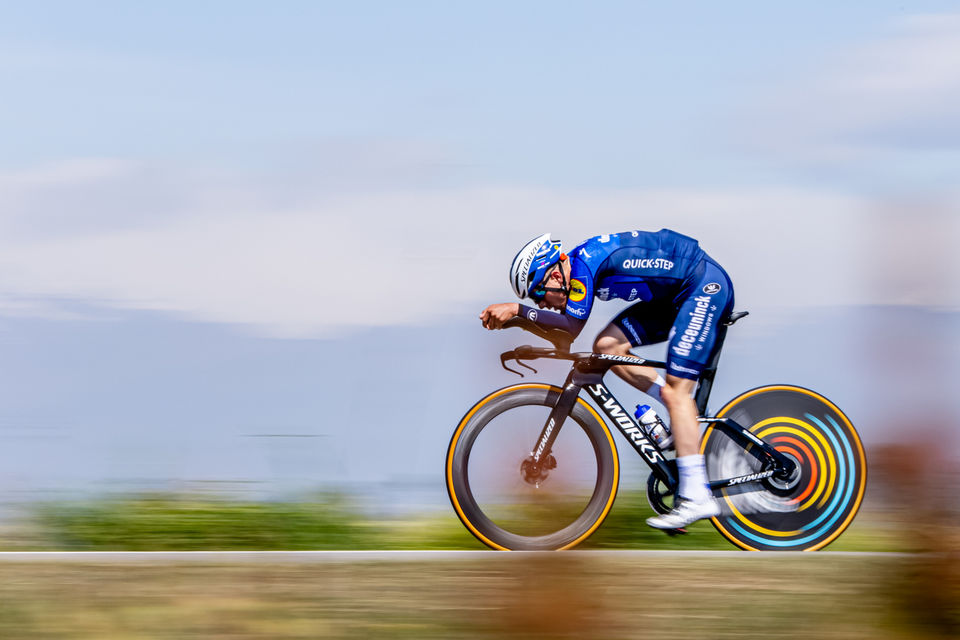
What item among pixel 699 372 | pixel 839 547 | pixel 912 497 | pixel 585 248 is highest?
pixel 585 248

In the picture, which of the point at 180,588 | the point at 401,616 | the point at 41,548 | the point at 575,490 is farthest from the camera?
the point at 41,548

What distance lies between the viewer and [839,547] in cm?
773

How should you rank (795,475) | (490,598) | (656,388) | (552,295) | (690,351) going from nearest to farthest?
(490,598) → (552,295) → (690,351) → (656,388) → (795,475)

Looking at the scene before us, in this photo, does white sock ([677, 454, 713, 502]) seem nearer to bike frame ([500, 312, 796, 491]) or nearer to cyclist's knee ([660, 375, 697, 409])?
bike frame ([500, 312, 796, 491])

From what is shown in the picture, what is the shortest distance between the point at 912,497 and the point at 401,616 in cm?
221

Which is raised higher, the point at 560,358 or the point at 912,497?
the point at 560,358

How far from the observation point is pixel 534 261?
22.2ft

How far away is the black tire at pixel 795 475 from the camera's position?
7.15m

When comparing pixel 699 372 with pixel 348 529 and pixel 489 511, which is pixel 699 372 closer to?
pixel 489 511

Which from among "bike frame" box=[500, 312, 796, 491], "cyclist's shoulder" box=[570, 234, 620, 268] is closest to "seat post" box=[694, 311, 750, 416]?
"bike frame" box=[500, 312, 796, 491]

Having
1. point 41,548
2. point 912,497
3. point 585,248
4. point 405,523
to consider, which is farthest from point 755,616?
point 41,548

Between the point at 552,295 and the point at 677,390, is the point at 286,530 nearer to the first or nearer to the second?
the point at 552,295

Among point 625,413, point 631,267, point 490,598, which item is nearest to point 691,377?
point 625,413

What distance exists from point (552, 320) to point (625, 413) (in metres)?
0.80
